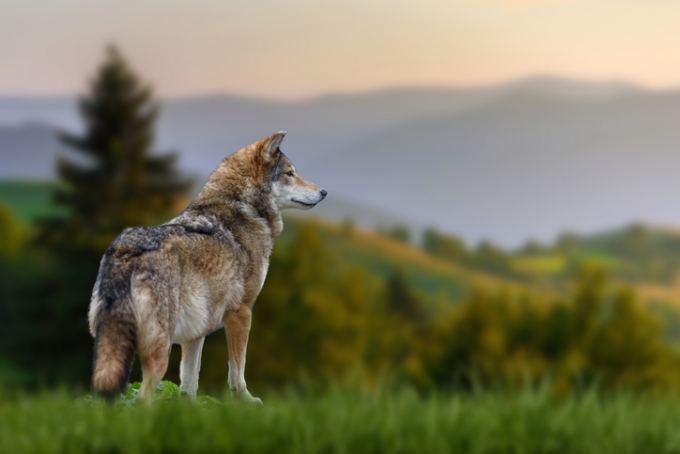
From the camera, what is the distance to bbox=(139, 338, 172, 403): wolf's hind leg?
24.4ft

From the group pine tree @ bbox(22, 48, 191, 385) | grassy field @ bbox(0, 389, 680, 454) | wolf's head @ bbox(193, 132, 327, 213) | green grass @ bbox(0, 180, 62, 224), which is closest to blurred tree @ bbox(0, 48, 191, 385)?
pine tree @ bbox(22, 48, 191, 385)

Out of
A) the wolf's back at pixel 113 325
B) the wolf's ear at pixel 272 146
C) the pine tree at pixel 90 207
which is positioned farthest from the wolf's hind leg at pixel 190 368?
the pine tree at pixel 90 207

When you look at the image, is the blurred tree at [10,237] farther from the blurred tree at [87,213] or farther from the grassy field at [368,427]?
the grassy field at [368,427]

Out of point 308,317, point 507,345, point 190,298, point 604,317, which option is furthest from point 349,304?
point 190,298

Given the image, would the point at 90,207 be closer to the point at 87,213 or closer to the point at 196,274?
the point at 87,213

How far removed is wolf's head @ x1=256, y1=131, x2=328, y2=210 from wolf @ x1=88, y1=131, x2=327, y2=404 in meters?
0.01

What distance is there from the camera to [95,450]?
19.4 ft

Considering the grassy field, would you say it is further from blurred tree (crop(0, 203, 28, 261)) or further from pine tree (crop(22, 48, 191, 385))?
blurred tree (crop(0, 203, 28, 261))

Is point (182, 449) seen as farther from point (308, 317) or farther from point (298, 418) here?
point (308, 317)

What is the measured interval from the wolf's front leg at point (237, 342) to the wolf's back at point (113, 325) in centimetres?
130

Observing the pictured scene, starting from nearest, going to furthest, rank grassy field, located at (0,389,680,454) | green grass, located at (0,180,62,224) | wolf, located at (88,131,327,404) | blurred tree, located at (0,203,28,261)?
grassy field, located at (0,389,680,454) → wolf, located at (88,131,327,404) → blurred tree, located at (0,203,28,261) → green grass, located at (0,180,62,224)

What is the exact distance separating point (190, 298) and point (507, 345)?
25.2 metres

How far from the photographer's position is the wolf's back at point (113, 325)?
23.1 feet

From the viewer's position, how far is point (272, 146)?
8.86m
